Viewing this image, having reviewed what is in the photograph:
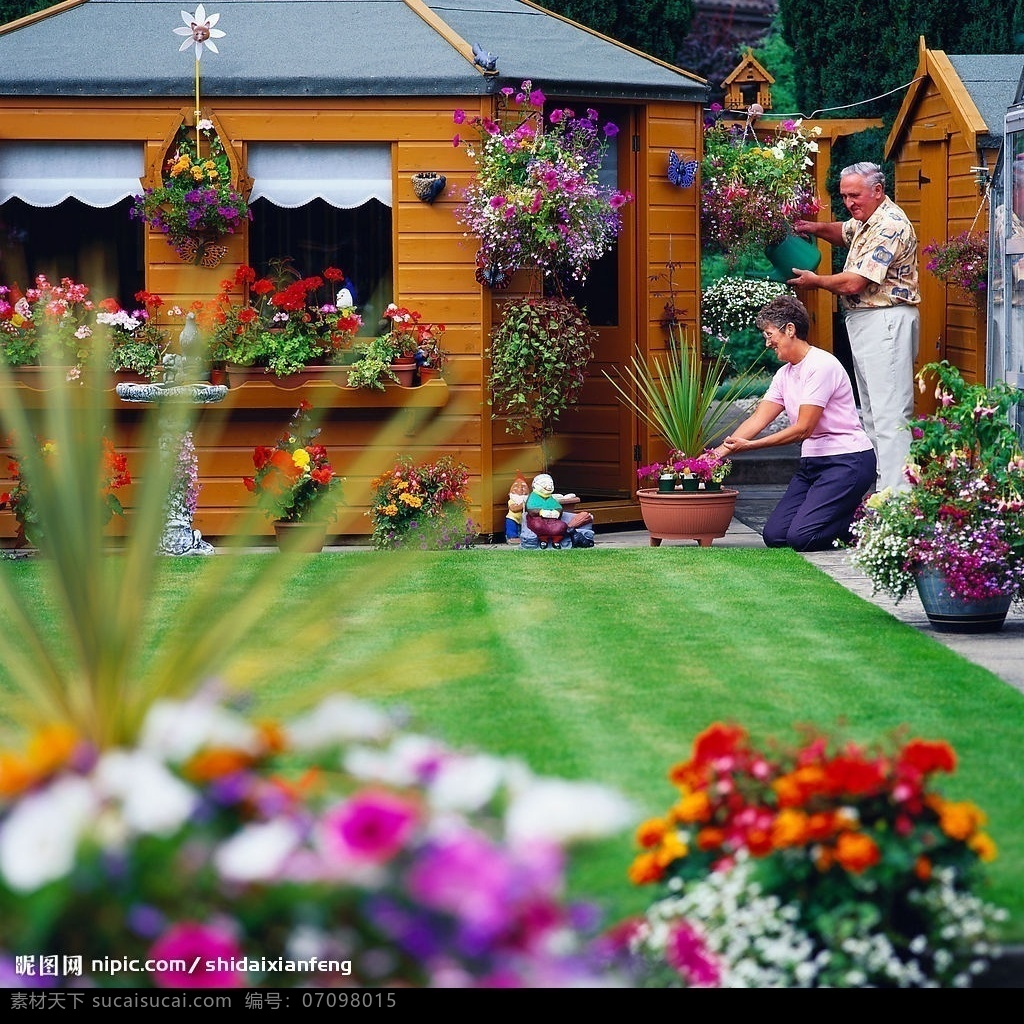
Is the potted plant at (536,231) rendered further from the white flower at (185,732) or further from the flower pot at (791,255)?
the white flower at (185,732)

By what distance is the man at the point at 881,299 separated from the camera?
31.8ft

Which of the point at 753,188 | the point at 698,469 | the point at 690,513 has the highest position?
the point at 753,188

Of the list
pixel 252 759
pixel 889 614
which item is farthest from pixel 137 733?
pixel 889 614

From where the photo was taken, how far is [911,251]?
32.1ft

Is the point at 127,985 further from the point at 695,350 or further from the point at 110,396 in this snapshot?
the point at 695,350

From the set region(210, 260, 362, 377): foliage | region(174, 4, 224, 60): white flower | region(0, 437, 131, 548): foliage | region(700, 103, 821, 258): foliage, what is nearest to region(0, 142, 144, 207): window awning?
region(174, 4, 224, 60): white flower

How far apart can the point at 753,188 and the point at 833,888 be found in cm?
751

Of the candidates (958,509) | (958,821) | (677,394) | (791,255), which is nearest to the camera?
(958,821)

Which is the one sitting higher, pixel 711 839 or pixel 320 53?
pixel 320 53

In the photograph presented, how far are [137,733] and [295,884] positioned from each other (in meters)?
0.44

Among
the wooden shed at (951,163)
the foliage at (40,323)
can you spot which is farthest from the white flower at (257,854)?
the wooden shed at (951,163)

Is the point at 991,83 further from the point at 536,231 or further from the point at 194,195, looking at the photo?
the point at 194,195

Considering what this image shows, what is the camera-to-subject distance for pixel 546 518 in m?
9.26

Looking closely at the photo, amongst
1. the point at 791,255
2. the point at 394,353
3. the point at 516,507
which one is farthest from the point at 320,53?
the point at 791,255
